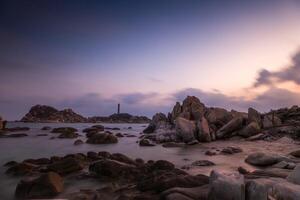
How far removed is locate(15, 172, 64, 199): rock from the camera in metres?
10.8

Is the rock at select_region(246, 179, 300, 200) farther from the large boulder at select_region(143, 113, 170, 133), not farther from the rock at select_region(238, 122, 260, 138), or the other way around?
the large boulder at select_region(143, 113, 170, 133)

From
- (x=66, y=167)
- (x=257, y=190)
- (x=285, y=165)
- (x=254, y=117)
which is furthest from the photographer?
(x=254, y=117)

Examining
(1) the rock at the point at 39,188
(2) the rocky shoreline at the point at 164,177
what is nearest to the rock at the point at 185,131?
(2) the rocky shoreline at the point at 164,177

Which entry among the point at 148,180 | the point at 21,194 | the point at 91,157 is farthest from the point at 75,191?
the point at 91,157

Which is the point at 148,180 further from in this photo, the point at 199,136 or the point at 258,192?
the point at 199,136

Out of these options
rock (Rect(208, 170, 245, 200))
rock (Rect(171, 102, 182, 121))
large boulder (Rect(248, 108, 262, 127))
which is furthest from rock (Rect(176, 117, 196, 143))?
rock (Rect(208, 170, 245, 200))

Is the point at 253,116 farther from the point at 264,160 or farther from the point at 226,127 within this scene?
the point at 264,160

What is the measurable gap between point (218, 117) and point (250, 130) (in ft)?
22.2

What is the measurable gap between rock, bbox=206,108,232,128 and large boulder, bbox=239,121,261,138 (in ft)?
16.3

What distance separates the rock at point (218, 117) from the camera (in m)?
42.7

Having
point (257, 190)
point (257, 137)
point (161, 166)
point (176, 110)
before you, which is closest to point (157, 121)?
point (176, 110)

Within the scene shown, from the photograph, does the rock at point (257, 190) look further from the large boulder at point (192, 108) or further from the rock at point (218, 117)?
the large boulder at point (192, 108)

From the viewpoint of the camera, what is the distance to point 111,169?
14070 millimetres

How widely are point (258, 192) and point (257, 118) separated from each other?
3670 cm
